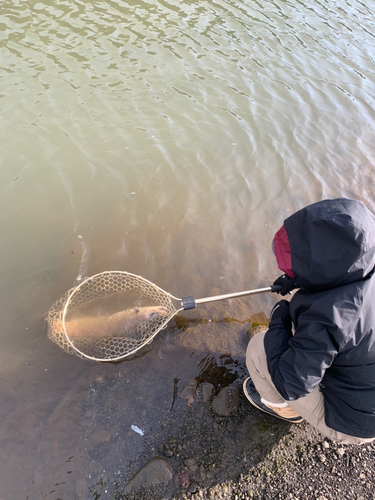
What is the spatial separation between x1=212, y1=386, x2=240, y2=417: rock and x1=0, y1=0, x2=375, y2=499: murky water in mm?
505

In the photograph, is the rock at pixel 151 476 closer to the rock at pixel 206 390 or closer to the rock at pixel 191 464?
the rock at pixel 191 464

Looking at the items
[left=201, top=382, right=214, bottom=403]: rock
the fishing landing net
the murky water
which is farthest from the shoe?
the fishing landing net

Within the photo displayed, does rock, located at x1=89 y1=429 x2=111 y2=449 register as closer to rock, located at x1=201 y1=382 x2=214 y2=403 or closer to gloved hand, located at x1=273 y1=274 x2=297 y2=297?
rock, located at x1=201 y1=382 x2=214 y2=403

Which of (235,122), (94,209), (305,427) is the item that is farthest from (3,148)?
(305,427)

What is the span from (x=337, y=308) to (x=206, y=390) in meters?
2.27

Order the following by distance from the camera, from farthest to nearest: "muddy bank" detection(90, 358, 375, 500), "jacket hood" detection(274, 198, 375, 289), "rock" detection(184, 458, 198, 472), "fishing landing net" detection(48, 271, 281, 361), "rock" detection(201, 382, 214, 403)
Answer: "fishing landing net" detection(48, 271, 281, 361) → "rock" detection(201, 382, 214, 403) → "rock" detection(184, 458, 198, 472) → "muddy bank" detection(90, 358, 375, 500) → "jacket hood" detection(274, 198, 375, 289)

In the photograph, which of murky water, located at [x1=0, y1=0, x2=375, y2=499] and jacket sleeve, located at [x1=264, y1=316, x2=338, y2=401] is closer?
jacket sleeve, located at [x1=264, y1=316, x2=338, y2=401]

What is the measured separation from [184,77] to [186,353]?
24.6 ft

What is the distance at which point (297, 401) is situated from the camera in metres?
3.26

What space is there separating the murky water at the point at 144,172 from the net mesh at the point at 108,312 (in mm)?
239

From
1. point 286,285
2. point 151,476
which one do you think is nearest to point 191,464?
point 151,476

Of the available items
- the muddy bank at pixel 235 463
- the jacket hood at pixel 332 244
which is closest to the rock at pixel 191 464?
the muddy bank at pixel 235 463

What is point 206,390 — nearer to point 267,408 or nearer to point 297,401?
point 267,408

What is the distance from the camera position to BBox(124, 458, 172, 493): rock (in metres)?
3.29
